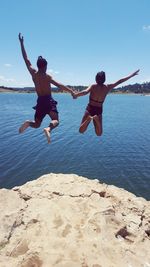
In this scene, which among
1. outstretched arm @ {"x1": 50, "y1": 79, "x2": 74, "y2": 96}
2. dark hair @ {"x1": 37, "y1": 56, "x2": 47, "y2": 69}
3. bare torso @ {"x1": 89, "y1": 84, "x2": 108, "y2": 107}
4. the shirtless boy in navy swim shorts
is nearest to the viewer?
dark hair @ {"x1": 37, "y1": 56, "x2": 47, "y2": 69}

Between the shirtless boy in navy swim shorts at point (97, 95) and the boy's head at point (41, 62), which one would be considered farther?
the shirtless boy in navy swim shorts at point (97, 95)

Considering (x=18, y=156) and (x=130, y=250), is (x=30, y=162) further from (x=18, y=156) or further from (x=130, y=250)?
(x=130, y=250)

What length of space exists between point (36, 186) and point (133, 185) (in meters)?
14.0

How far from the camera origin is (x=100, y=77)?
1123cm

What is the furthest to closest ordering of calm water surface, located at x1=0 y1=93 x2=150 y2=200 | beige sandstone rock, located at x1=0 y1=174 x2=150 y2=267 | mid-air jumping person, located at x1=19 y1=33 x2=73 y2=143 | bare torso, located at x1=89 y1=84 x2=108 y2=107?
1. calm water surface, located at x1=0 y1=93 x2=150 y2=200
2. bare torso, located at x1=89 y1=84 x2=108 y2=107
3. beige sandstone rock, located at x1=0 y1=174 x2=150 y2=267
4. mid-air jumping person, located at x1=19 y1=33 x2=73 y2=143

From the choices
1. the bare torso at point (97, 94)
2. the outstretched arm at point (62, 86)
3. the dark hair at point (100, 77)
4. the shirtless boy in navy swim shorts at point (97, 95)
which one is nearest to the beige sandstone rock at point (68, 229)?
the shirtless boy in navy swim shorts at point (97, 95)

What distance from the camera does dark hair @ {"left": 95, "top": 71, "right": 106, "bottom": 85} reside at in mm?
11165

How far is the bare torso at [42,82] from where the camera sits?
1061cm

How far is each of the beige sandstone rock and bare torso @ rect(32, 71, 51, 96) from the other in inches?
213

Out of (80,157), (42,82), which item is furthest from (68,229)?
(80,157)

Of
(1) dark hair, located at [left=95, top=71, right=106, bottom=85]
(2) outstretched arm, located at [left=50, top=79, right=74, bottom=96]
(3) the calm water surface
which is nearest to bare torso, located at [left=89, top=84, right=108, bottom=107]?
(1) dark hair, located at [left=95, top=71, right=106, bottom=85]

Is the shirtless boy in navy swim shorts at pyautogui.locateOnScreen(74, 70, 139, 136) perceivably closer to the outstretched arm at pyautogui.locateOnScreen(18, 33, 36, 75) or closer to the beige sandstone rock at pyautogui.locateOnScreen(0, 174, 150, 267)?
the outstretched arm at pyautogui.locateOnScreen(18, 33, 36, 75)

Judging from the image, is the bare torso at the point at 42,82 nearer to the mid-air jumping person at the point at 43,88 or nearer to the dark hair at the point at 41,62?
the mid-air jumping person at the point at 43,88

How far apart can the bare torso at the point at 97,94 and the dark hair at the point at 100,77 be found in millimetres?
209
